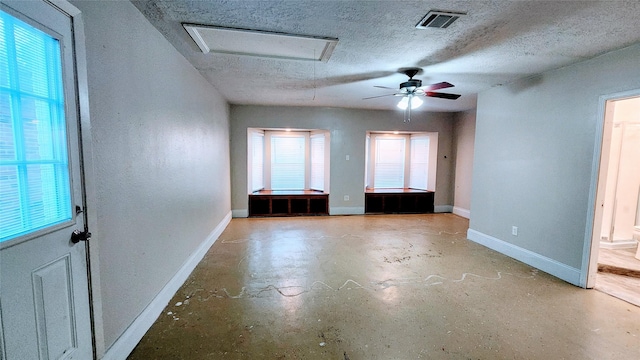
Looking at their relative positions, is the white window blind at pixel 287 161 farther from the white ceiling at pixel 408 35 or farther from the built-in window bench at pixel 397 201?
the white ceiling at pixel 408 35

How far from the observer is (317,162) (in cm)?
648

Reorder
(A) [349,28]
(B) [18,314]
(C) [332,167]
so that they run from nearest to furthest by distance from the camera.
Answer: (B) [18,314]
(A) [349,28]
(C) [332,167]

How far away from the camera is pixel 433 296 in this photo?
259cm

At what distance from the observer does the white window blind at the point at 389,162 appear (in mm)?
6902

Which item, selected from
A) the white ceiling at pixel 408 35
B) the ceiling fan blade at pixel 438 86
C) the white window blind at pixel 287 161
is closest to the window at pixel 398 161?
the white window blind at pixel 287 161

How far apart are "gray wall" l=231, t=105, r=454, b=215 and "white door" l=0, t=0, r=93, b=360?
14.4ft

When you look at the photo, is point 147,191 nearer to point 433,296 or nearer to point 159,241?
point 159,241

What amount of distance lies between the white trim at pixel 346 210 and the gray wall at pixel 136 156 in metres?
3.53

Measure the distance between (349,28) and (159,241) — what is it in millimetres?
2492

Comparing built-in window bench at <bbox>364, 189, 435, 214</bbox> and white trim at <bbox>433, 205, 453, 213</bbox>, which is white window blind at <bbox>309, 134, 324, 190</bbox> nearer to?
built-in window bench at <bbox>364, 189, 435, 214</bbox>

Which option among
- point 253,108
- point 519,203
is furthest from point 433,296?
point 253,108

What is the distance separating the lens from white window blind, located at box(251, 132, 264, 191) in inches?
236

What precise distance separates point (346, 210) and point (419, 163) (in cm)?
244

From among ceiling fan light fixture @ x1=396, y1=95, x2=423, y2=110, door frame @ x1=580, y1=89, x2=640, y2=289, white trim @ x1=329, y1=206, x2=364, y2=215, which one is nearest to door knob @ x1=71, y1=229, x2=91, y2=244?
ceiling fan light fixture @ x1=396, y1=95, x2=423, y2=110
